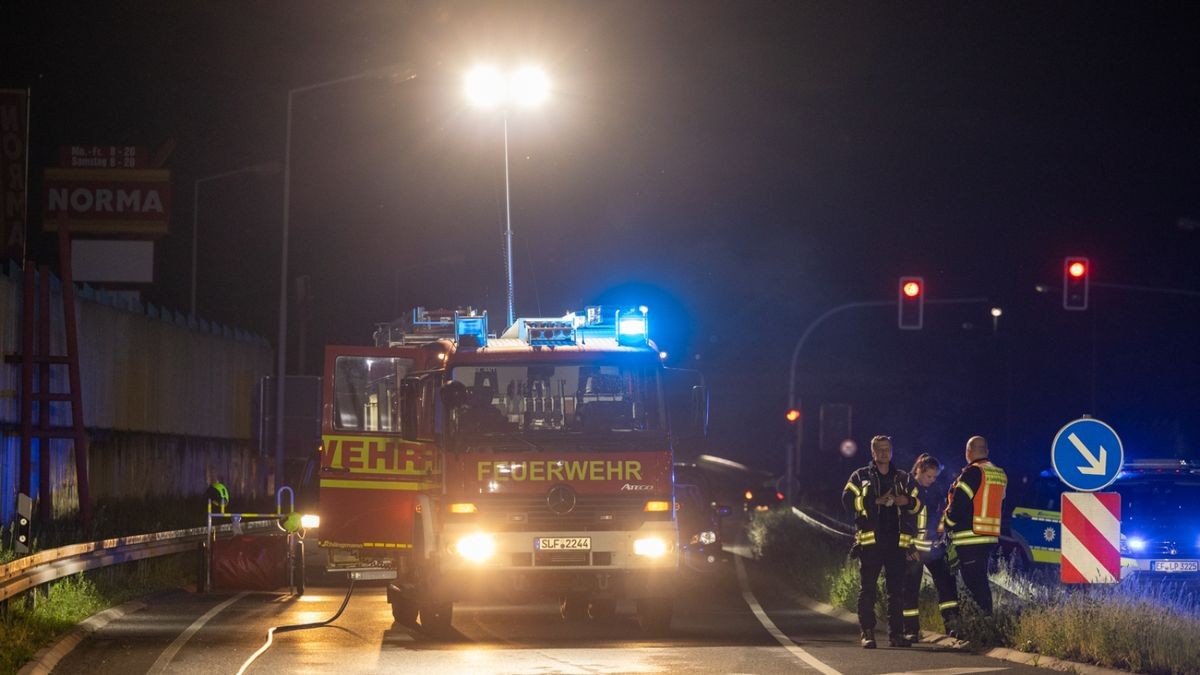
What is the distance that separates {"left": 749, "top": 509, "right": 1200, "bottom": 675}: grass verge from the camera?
13000 mm

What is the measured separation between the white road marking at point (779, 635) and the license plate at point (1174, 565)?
4.07 m

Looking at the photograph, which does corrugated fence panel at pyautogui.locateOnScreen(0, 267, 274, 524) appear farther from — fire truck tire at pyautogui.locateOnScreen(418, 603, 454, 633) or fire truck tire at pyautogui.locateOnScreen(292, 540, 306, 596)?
fire truck tire at pyautogui.locateOnScreen(418, 603, 454, 633)

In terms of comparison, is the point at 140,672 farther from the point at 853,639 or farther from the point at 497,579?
the point at 853,639

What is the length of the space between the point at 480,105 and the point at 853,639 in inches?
381

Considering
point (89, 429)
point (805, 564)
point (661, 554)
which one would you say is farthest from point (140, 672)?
point (89, 429)

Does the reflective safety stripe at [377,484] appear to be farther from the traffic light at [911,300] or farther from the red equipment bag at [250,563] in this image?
the traffic light at [911,300]

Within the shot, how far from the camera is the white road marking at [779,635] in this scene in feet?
46.0

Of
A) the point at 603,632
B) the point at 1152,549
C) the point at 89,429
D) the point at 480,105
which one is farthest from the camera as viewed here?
the point at 89,429

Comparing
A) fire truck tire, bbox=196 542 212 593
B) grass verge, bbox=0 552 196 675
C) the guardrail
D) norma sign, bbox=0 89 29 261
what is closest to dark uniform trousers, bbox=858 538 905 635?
grass verge, bbox=0 552 196 675

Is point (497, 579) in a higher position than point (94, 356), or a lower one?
lower

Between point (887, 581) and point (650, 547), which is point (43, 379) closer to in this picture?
point (650, 547)

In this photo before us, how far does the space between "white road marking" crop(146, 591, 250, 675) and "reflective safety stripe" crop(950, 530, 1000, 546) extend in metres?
6.81

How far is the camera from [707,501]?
25516 millimetres

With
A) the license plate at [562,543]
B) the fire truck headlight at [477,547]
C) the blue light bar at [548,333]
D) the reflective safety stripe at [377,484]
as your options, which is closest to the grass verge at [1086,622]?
the license plate at [562,543]
